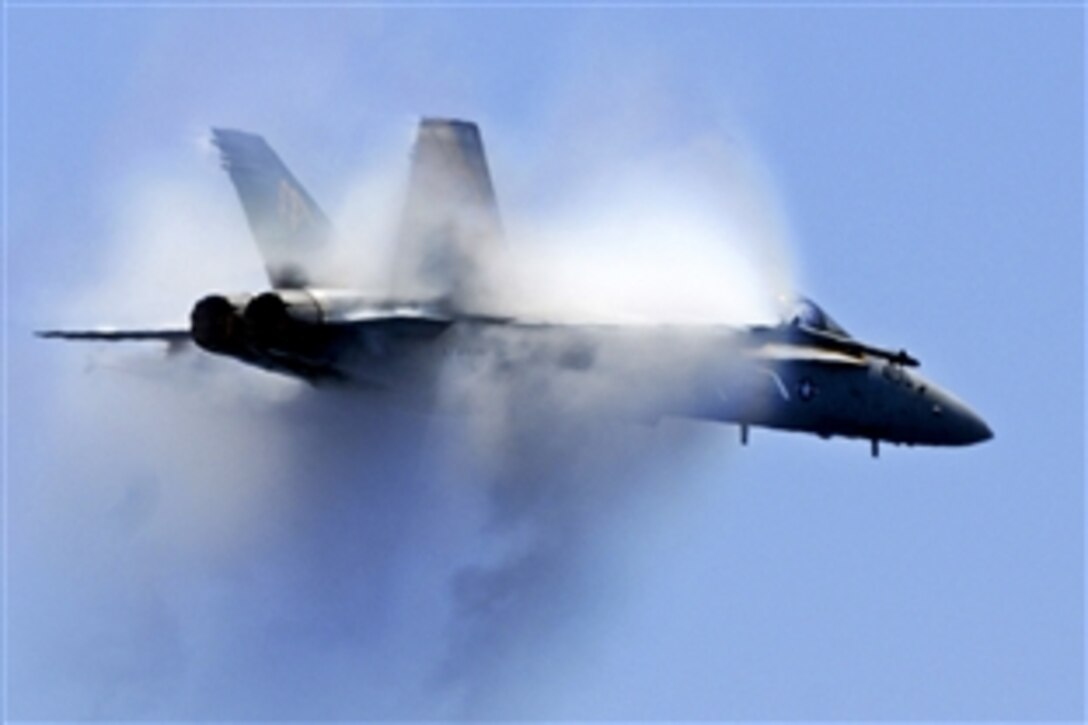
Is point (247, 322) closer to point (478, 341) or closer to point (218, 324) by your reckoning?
point (218, 324)

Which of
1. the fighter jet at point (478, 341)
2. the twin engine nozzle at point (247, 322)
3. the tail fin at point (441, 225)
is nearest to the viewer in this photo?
the twin engine nozzle at point (247, 322)

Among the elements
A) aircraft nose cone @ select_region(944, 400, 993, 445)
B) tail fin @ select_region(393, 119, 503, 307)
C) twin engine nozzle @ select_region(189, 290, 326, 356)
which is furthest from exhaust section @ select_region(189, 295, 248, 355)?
aircraft nose cone @ select_region(944, 400, 993, 445)

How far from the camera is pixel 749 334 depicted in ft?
262

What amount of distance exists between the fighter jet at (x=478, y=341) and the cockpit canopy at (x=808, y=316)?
2cm

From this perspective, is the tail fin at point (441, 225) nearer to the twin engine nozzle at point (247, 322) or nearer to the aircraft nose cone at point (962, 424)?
the twin engine nozzle at point (247, 322)

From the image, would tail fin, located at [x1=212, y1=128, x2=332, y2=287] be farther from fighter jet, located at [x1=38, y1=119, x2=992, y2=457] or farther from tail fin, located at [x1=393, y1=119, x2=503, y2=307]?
tail fin, located at [x1=393, y1=119, x2=503, y2=307]

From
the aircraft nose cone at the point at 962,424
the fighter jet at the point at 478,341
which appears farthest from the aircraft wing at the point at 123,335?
the aircraft nose cone at the point at 962,424

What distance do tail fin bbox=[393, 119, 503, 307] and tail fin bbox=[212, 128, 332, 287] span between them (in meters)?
1.63

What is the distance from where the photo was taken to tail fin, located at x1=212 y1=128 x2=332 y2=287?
8025 cm

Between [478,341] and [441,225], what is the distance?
156 centimetres

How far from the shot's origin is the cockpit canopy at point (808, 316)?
80.0m

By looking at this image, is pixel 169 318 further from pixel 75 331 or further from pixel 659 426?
pixel 659 426

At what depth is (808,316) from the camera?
3155 inches

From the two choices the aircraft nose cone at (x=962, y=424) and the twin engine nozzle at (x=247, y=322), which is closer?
the twin engine nozzle at (x=247, y=322)
